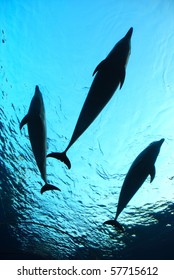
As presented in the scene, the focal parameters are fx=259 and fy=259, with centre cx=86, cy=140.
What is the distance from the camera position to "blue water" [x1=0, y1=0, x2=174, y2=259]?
30.2ft

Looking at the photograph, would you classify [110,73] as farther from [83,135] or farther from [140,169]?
[83,135]

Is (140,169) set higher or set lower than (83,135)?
lower

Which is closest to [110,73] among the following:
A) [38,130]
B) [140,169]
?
[38,130]

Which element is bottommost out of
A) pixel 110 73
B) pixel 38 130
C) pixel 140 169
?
pixel 140 169

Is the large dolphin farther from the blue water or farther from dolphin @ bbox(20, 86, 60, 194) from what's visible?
the blue water

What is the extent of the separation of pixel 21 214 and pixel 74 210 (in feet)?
14.9

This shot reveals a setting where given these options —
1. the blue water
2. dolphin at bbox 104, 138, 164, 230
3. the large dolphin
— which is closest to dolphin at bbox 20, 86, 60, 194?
the large dolphin

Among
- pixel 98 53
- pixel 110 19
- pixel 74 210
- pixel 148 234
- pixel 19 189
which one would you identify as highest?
pixel 110 19

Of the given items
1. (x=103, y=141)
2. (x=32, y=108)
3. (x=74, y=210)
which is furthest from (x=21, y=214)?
(x=32, y=108)

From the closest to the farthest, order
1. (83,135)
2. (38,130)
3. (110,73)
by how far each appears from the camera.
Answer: (110,73)
(38,130)
(83,135)

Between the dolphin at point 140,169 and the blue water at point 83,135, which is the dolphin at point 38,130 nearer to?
the dolphin at point 140,169

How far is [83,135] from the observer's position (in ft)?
39.9

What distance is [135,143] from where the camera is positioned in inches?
469

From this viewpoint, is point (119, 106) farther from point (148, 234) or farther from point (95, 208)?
point (148, 234)
